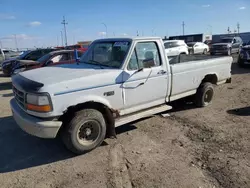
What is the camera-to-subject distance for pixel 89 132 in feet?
13.4

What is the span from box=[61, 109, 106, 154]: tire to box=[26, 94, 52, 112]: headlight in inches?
19.2

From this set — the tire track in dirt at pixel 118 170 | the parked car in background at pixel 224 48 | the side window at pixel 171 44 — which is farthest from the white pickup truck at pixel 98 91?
the parked car in background at pixel 224 48

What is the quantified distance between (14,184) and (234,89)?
26.0 feet

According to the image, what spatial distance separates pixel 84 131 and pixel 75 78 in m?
0.96

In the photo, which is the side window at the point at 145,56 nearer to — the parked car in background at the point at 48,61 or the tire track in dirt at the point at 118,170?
the tire track in dirt at the point at 118,170

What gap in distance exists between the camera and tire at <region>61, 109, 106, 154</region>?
3.81 metres

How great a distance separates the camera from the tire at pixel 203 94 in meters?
6.26

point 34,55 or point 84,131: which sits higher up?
point 34,55

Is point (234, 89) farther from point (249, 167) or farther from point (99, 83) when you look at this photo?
point (99, 83)

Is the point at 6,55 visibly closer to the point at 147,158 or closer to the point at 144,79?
the point at 144,79

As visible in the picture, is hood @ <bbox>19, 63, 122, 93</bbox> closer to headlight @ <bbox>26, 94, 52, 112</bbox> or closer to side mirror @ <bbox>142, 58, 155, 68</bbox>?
headlight @ <bbox>26, 94, 52, 112</bbox>

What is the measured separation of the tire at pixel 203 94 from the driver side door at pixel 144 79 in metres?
1.57

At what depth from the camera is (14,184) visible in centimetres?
330

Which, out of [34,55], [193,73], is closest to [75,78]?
[193,73]
